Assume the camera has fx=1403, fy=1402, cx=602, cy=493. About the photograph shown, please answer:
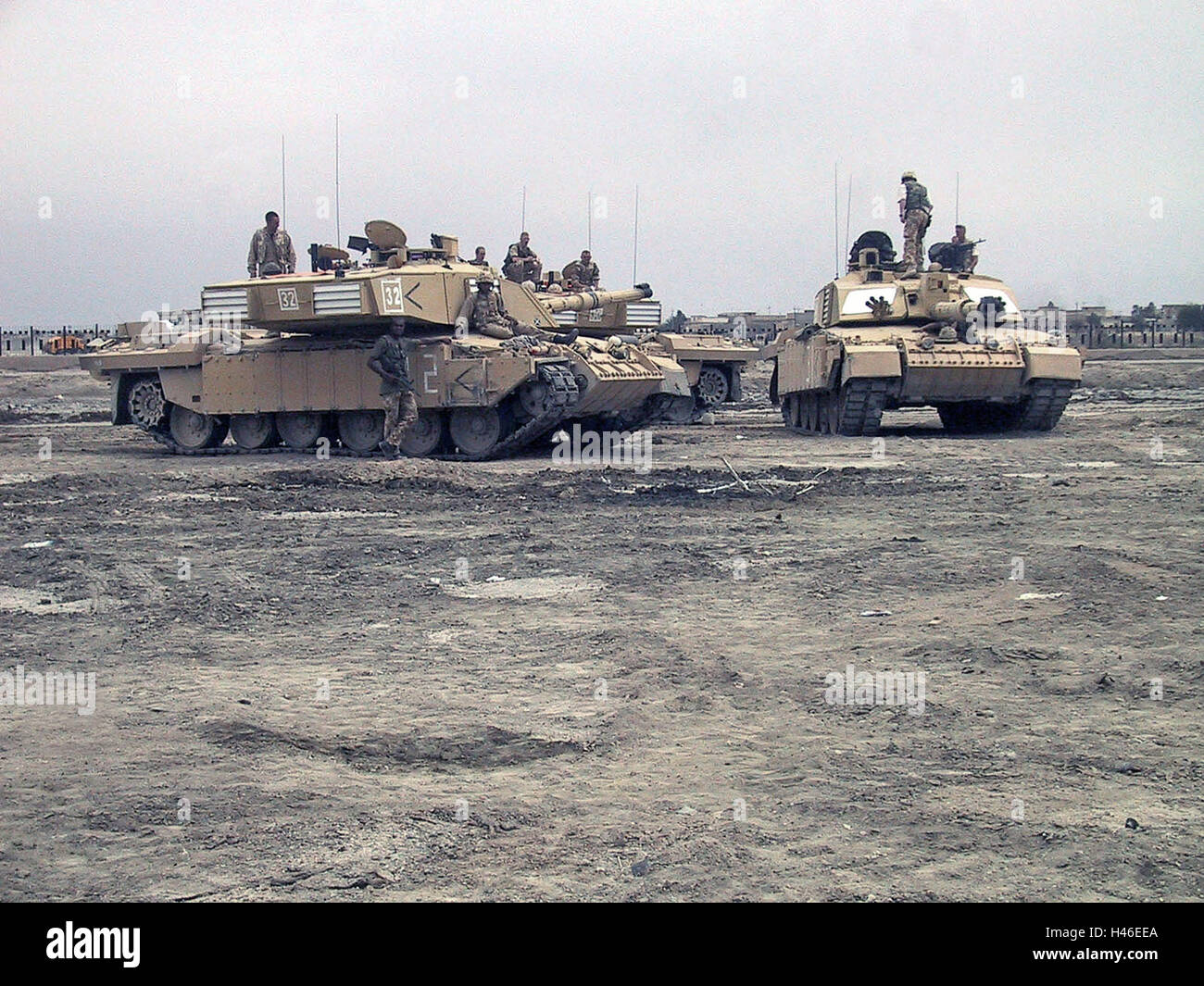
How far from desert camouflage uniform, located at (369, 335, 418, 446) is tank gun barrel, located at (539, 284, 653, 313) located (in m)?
4.11

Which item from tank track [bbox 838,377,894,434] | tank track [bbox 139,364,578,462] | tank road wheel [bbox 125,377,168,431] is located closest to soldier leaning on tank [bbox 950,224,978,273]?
tank track [bbox 838,377,894,434]

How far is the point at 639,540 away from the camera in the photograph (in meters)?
10.2

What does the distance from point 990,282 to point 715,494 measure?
11.0 meters

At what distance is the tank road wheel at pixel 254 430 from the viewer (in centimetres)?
2016

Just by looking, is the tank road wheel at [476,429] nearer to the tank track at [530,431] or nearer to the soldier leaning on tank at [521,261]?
the tank track at [530,431]

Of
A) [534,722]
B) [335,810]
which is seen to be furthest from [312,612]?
[335,810]

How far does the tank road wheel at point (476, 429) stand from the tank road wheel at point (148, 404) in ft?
16.9

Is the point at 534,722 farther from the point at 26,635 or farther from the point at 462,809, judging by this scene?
the point at 26,635

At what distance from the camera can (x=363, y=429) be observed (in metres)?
19.2

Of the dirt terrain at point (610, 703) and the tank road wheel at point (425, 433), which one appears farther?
the tank road wheel at point (425, 433)

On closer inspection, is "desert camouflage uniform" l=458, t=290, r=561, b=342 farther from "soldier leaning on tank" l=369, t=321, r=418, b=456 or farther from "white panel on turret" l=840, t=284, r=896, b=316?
"white panel on turret" l=840, t=284, r=896, b=316

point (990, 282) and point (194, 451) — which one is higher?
point (990, 282)

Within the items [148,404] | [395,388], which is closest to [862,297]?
[395,388]

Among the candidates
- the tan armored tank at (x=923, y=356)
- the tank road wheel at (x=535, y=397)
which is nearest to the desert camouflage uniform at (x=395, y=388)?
the tank road wheel at (x=535, y=397)
